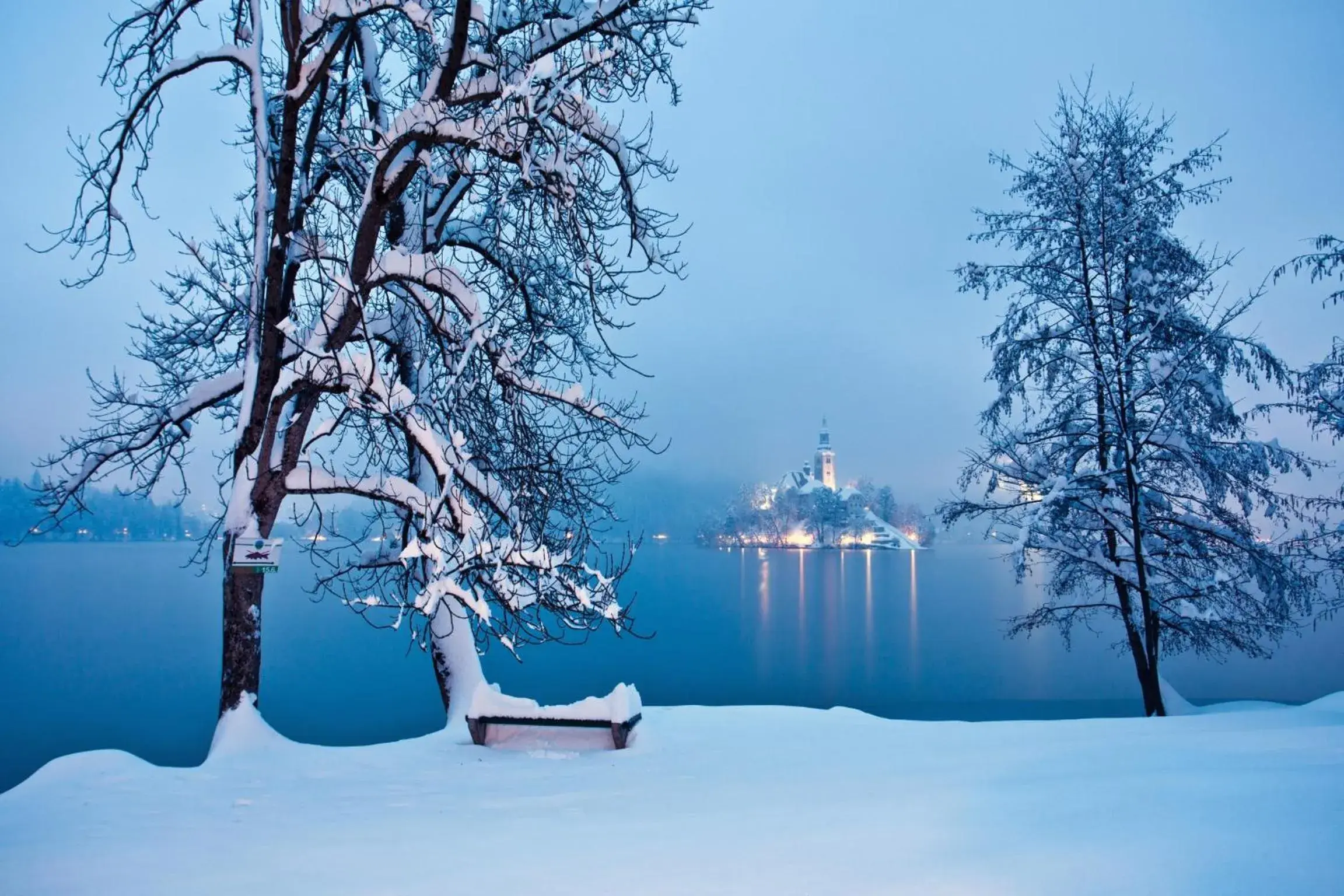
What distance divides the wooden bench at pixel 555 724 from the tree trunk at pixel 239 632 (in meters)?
1.80

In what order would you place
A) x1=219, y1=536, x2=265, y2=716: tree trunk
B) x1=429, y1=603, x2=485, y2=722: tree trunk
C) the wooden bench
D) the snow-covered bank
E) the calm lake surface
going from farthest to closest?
the calm lake surface, x1=429, y1=603, x2=485, y2=722: tree trunk, the wooden bench, x1=219, y1=536, x2=265, y2=716: tree trunk, the snow-covered bank

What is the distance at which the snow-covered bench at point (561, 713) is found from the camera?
22.9 feet

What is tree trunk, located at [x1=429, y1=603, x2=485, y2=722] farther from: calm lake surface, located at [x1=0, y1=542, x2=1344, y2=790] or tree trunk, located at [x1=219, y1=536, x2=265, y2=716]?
calm lake surface, located at [x1=0, y1=542, x2=1344, y2=790]

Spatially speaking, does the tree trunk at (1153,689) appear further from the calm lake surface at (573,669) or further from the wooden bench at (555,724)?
the calm lake surface at (573,669)

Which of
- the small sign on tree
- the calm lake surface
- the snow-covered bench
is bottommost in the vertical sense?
the calm lake surface

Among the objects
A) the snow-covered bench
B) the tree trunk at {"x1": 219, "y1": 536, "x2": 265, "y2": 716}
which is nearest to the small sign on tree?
the tree trunk at {"x1": 219, "y1": 536, "x2": 265, "y2": 716}

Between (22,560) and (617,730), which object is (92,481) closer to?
(617,730)

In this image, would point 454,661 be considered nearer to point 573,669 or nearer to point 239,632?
point 239,632

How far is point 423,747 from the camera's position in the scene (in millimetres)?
7121

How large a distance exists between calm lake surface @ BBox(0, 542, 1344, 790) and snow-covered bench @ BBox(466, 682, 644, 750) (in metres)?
14.7

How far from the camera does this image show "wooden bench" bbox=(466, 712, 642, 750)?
22.8ft

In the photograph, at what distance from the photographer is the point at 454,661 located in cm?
872

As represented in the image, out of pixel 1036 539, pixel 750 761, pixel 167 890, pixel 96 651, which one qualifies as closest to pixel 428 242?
pixel 750 761

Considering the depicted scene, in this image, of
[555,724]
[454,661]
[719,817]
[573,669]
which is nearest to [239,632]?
[454,661]
